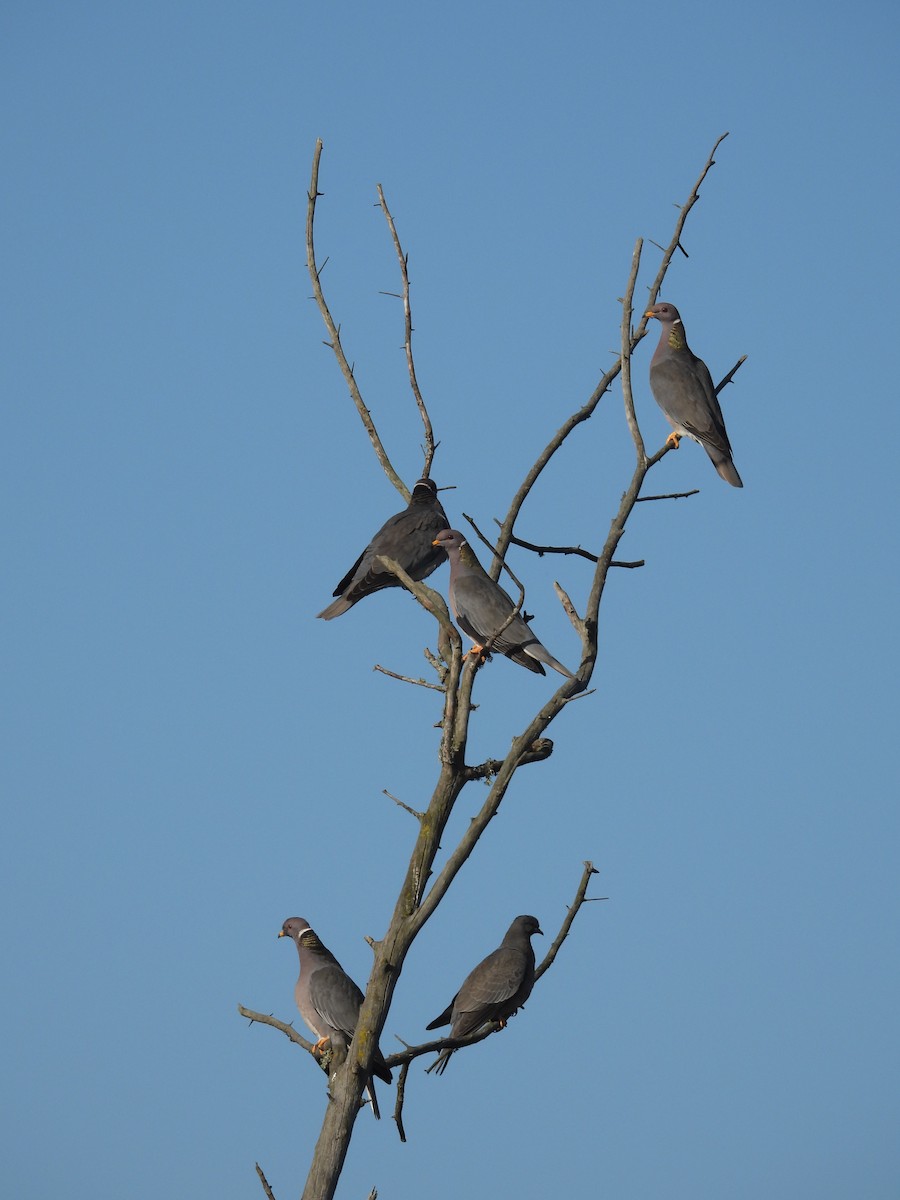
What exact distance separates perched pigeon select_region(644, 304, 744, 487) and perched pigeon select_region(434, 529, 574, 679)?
5.79 ft

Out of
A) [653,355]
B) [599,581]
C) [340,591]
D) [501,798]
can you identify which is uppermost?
[653,355]

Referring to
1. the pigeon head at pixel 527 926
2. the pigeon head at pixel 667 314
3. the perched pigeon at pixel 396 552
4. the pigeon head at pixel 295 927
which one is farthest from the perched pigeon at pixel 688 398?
the pigeon head at pixel 295 927

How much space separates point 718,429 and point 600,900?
13.0ft

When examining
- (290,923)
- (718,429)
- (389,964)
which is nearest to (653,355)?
(718,429)

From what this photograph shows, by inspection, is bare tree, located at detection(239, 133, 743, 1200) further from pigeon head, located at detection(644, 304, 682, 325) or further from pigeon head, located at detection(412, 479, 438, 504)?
pigeon head, located at detection(644, 304, 682, 325)

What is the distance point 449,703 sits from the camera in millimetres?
6516

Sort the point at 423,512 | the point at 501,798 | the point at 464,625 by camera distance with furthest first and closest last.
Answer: the point at 423,512 < the point at 464,625 < the point at 501,798

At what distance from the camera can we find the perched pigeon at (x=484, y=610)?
780cm

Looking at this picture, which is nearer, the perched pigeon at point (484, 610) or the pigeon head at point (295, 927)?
the perched pigeon at point (484, 610)

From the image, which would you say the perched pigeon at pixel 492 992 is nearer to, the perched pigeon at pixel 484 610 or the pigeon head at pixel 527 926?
the pigeon head at pixel 527 926

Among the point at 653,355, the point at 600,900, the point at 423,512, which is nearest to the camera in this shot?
the point at 600,900

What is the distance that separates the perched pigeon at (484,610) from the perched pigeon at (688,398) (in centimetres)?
177

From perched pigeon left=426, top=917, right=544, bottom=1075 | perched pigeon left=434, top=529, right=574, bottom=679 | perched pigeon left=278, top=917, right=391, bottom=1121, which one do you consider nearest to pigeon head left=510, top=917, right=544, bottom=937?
perched pigeon left=426, top=917, right=544, bottom=1075

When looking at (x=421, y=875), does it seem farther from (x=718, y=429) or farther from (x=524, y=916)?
(x=718, y=429)
